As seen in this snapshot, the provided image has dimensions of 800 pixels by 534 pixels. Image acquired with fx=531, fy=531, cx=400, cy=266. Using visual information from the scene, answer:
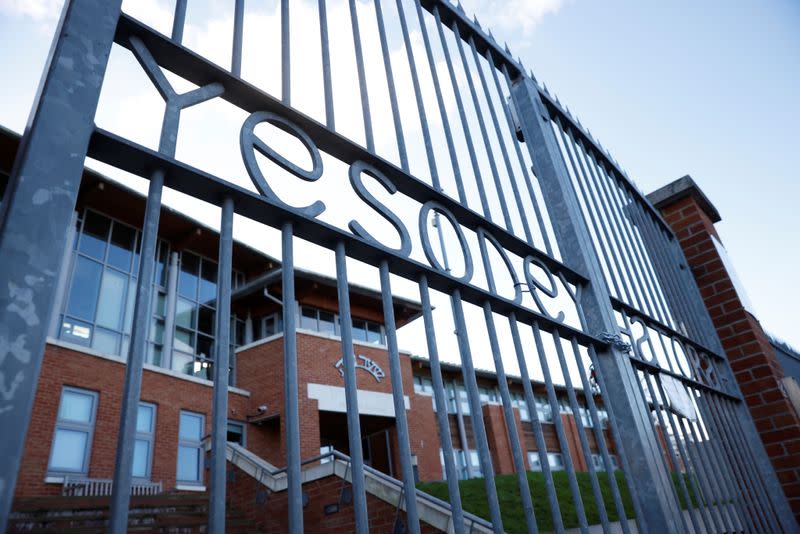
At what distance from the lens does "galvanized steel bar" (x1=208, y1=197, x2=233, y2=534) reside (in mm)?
1068

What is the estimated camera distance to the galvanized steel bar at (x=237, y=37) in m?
1.61

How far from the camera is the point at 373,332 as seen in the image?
19.1m

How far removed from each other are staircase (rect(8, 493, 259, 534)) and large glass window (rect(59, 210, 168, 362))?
20.5 feet

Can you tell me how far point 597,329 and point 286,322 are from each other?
6.29 feet

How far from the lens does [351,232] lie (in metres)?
1.67

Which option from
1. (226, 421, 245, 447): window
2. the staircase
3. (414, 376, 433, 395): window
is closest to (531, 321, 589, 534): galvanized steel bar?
the staircase

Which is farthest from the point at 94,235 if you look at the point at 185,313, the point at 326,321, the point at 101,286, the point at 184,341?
the point at 326,321

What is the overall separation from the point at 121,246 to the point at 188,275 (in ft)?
7.23

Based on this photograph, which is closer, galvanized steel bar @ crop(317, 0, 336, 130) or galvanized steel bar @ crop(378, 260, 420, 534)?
galvanized steel bar @ crop(378, 260, 420, 534)

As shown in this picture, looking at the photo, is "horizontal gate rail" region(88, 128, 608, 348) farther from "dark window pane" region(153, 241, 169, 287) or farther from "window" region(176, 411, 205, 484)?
"dark window pane" region(153, 241, 169, 287)

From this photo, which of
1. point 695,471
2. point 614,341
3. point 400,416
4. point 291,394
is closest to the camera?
point 291,394

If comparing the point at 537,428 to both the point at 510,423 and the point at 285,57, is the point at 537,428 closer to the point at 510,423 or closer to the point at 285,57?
the point at 510,423

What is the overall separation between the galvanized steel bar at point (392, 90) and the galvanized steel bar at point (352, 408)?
621 millimetres

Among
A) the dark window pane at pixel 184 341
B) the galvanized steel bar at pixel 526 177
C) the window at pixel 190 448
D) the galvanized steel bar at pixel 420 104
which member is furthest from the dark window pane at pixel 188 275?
the galvanized steel bar at pixel 420 104
